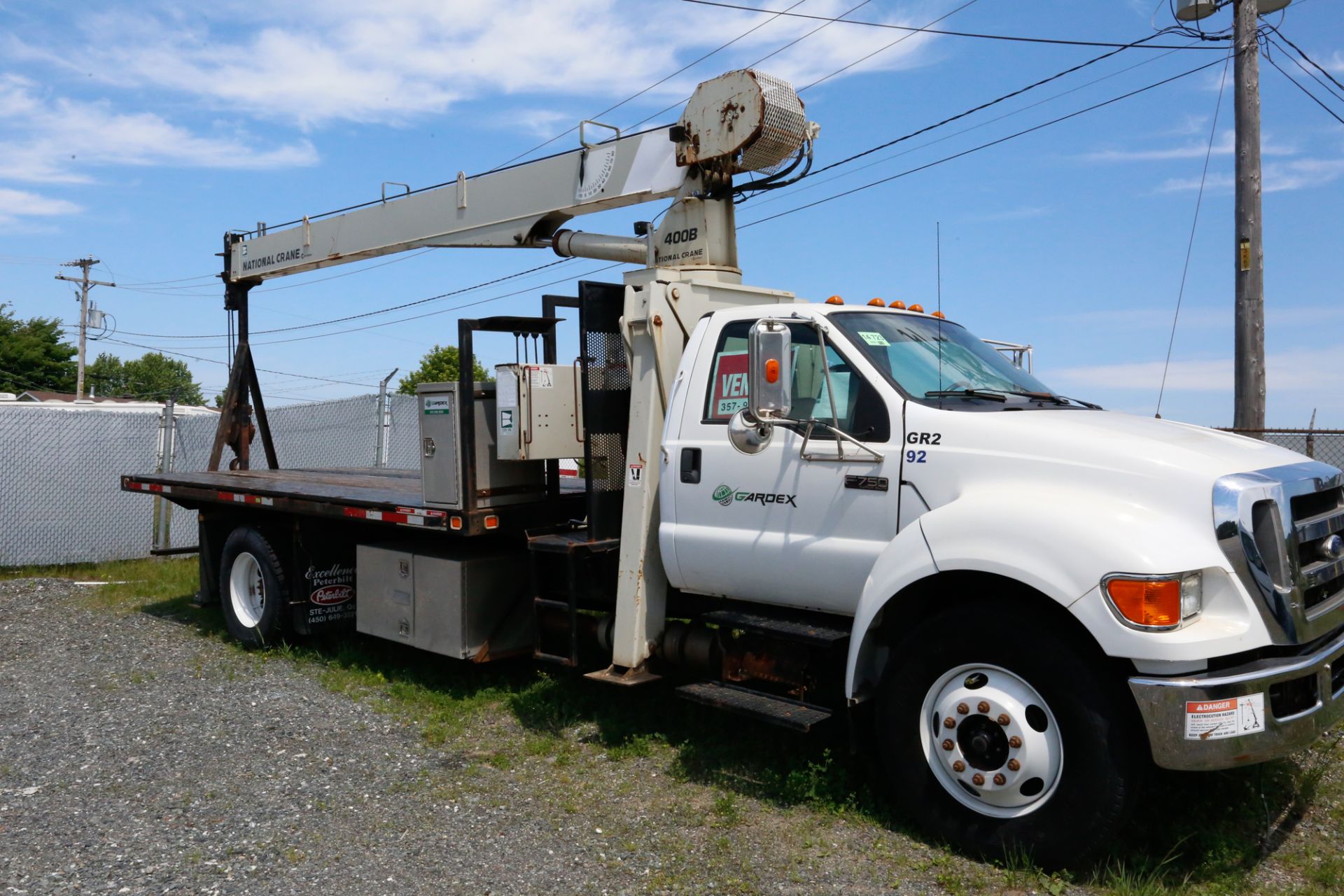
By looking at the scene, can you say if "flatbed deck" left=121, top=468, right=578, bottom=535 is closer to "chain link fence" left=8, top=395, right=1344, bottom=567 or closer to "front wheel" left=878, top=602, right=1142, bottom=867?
"chain link fence" left=8, top=395, right=1344, bottom=567

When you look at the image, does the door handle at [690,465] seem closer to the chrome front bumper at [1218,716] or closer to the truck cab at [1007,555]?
the truck cab at [1007,555]

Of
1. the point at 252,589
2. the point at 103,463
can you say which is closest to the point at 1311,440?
the point at 252,589

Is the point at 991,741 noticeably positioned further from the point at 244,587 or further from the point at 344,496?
the point at 244,587

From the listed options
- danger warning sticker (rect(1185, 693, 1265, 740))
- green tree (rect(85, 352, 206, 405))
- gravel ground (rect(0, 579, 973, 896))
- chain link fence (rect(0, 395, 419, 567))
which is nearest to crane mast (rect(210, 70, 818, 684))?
gravel ground (rect(0, 579, 973, 896))

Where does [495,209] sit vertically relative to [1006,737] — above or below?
above

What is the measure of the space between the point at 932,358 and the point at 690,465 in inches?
52.7

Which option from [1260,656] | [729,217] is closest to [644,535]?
[729,217]

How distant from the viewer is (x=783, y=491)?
503 cm

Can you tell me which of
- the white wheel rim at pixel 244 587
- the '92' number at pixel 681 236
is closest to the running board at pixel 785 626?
the '92' number at pixel 681 236

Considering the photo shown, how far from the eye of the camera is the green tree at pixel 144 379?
87.9 meters

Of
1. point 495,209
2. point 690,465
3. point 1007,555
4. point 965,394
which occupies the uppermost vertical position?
point 495,209

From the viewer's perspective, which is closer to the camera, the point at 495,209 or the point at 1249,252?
the point at 495,209

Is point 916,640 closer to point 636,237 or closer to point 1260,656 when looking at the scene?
point 1260,656

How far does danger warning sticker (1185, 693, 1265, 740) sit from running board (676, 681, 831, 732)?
155 centimetres
